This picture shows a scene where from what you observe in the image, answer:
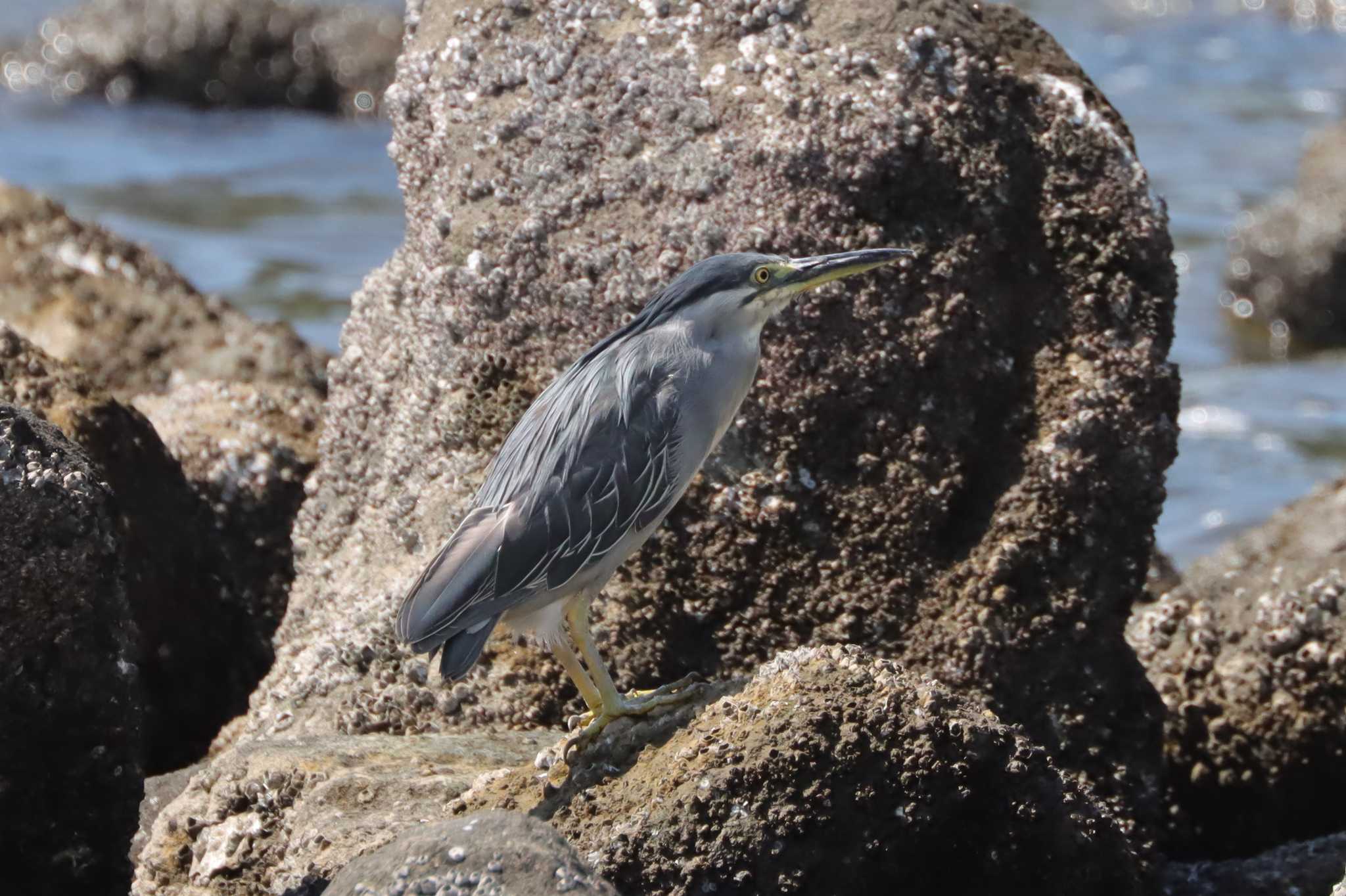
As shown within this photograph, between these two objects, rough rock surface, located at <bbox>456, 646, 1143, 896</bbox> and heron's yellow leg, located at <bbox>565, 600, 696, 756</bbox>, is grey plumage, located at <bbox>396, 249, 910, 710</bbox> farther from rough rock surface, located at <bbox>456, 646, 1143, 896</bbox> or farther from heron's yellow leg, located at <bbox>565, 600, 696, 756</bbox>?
rough rock surface, located at <bbox>456, 646, 1143, 896</bbox>

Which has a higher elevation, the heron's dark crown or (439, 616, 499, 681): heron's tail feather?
the heron's dark crown

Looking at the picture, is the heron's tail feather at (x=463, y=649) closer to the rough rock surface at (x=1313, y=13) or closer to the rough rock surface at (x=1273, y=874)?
the rough rock surface at (x=1273, y=874)

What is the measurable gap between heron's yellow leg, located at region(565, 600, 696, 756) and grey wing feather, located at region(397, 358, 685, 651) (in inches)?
7.4

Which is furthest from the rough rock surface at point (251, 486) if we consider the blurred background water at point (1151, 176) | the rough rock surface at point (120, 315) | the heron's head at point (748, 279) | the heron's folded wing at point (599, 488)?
the blurred background water at point (1151, 176)

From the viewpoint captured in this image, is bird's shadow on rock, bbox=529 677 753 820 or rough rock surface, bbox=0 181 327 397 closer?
bird's shadow on rock, bbox=529 677 753 820

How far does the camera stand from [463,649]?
371 centimetres

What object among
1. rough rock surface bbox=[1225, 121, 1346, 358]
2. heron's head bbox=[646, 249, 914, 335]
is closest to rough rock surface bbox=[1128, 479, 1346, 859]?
heron's head bbox=[646, 249, 914, 335]

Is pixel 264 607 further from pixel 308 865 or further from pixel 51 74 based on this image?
pixel 51 74

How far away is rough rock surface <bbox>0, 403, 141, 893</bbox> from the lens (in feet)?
11.6

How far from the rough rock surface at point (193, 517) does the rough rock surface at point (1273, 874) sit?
2714 millimetres

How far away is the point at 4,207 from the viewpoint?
6.92 meters

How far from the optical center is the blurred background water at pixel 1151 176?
9664 millimetres

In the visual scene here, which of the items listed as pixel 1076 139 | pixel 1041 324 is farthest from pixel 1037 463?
pixel 1076 139

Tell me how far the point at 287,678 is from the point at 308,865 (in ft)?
3.73
